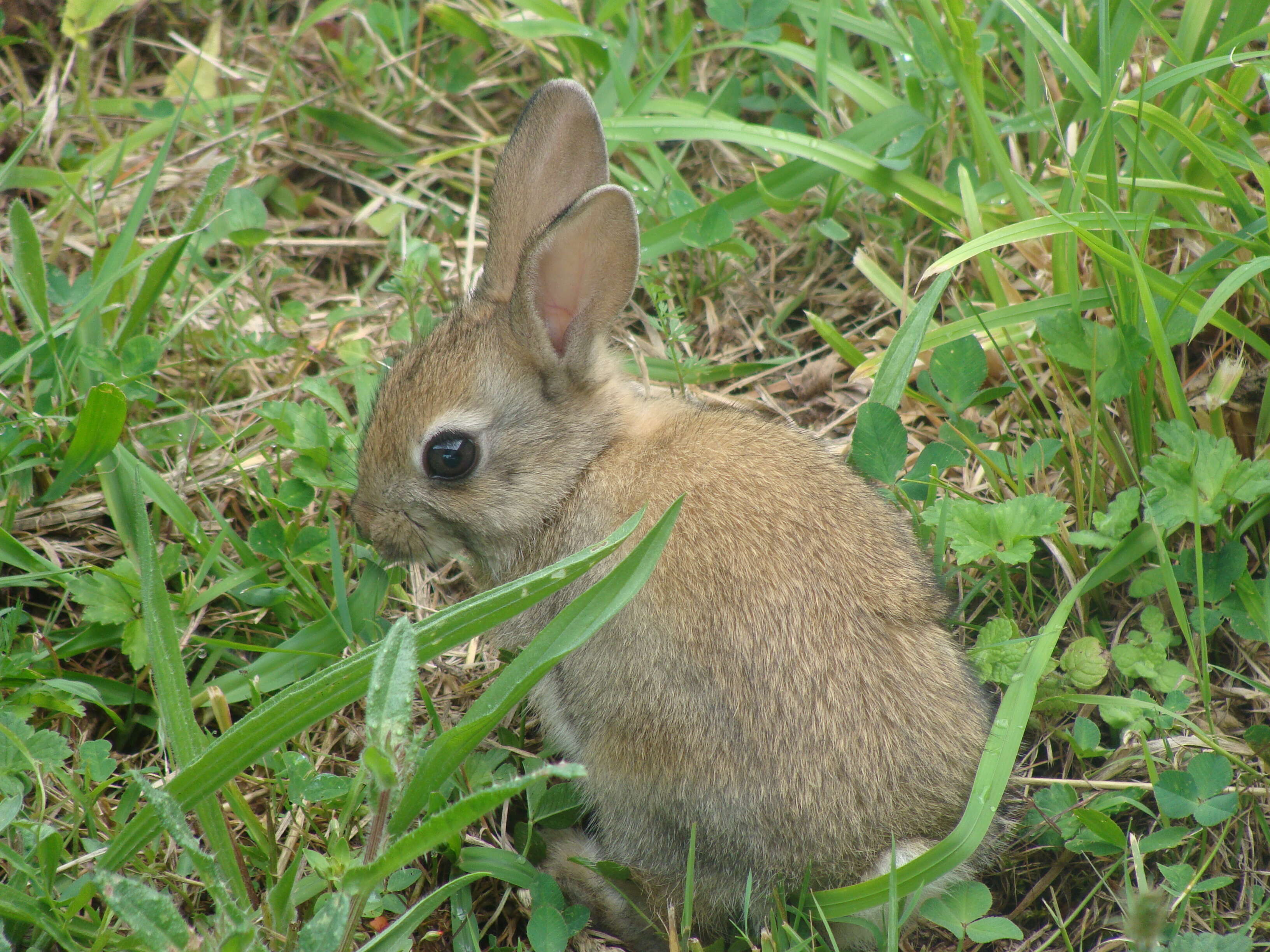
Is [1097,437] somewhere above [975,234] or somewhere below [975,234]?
below

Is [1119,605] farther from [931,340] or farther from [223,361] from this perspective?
[223,361]

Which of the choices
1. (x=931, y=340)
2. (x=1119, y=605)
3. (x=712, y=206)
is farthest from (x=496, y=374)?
(x=1119, y=605)

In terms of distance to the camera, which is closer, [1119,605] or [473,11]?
[1119,605]

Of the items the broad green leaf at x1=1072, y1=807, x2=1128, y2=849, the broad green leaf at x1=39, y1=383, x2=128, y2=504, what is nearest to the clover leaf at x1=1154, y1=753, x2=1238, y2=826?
the broad green leaf at x1=1072, y1=807, x2=1128, y2=849

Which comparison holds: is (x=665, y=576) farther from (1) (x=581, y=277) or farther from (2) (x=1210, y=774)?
(2) (x=1210, y=774)

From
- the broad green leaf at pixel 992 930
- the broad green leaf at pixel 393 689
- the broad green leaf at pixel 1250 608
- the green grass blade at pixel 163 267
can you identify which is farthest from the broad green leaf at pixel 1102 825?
the green grass blade at pixel 163 267

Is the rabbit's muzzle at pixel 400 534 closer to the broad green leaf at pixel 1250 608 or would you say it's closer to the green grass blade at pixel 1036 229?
the green grass blade at pixel 1036 229

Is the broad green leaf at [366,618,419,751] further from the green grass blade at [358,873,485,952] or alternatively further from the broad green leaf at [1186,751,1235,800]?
the broad green leaf at [1186,751,1235,800]
